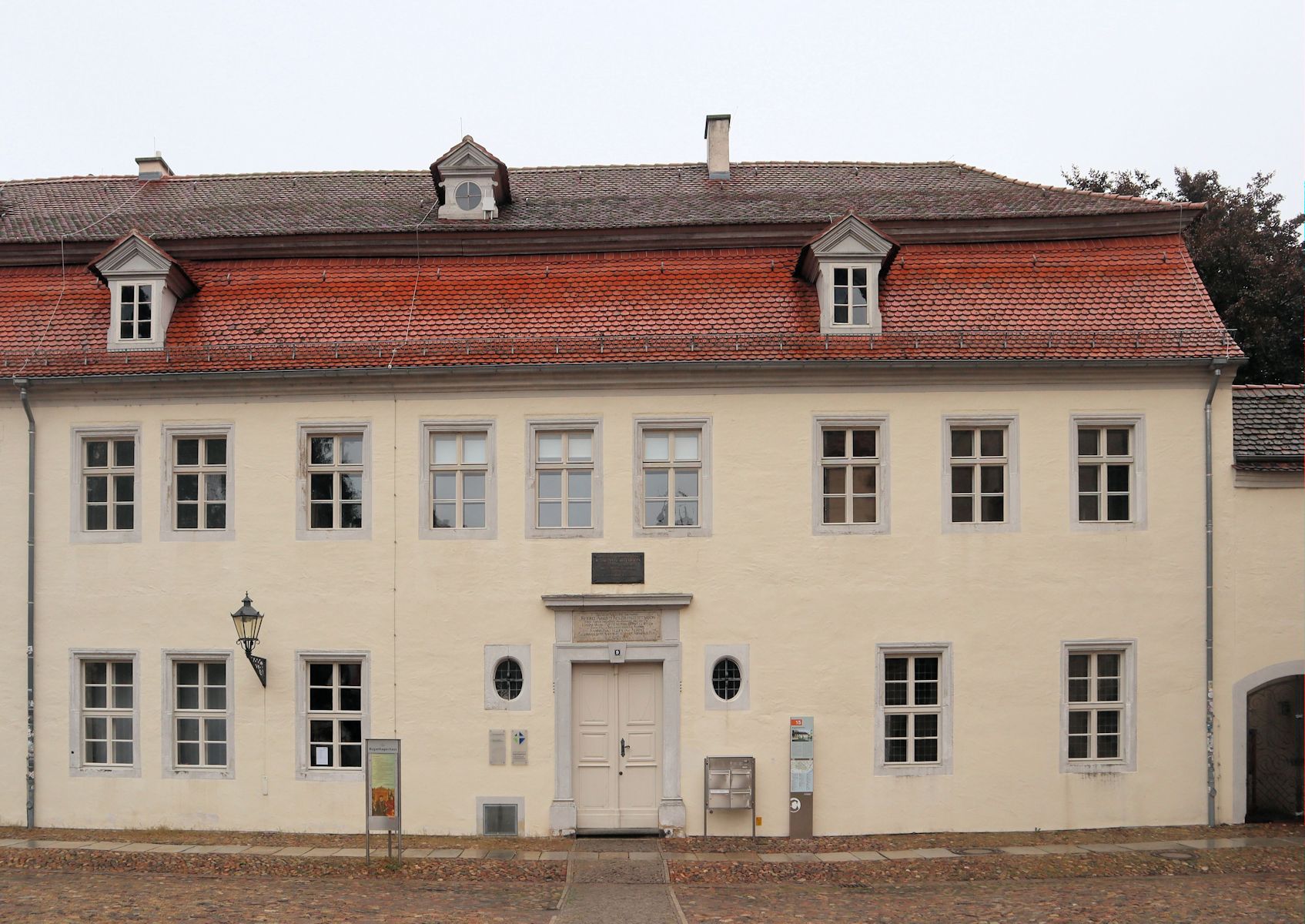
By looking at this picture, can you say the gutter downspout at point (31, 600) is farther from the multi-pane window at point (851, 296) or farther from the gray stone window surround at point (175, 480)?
the multi-pane window at point (851, 296)

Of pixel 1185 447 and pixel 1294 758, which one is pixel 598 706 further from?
pixel 1294 758

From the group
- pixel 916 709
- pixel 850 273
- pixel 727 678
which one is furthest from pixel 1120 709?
pixel 850 273

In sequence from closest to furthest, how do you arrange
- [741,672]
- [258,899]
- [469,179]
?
1. [258,899]
2. [741,672]
3. [469,179]

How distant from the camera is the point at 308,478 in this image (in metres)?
14.8

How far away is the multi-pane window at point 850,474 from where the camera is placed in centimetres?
1468

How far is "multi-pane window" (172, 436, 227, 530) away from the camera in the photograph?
14891 mm

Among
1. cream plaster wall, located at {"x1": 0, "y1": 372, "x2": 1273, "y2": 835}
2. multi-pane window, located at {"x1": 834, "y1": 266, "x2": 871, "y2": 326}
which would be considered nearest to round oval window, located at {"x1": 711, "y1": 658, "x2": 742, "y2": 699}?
cream plaster wall, located at {"x1": 0, "y1": 372, "x2": 1273, "y2": 835}

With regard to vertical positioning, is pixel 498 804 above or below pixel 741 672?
below

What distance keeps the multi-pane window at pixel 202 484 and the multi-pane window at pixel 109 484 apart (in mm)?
601

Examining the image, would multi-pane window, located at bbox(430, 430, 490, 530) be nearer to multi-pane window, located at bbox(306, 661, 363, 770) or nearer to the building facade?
the building facade

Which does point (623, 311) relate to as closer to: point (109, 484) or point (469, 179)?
point (469, 179)

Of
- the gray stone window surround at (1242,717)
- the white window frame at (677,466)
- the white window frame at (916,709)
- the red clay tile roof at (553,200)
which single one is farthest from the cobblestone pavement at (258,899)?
the gray stone window surround at (1242,717)

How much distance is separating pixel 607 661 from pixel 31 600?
7.76m

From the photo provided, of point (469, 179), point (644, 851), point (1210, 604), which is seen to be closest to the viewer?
point (644, 851)
